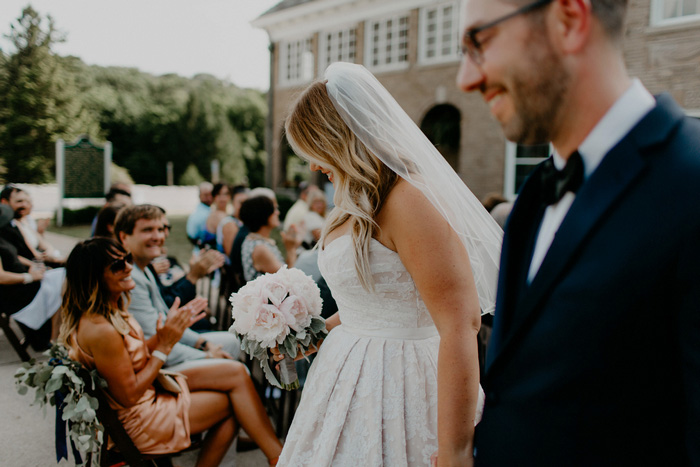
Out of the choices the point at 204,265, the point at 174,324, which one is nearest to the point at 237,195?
the point at 204,265

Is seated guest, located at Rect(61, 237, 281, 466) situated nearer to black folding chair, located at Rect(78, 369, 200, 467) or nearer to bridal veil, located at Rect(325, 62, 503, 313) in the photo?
black folding chair, located at Rect(78, 369, 200, 467)

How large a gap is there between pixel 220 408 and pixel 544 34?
10.2 feet

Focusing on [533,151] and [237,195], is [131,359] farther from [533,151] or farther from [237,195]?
[533,151]

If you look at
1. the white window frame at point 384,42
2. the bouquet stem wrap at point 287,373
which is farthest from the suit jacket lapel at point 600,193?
the white window frame at point 384,42

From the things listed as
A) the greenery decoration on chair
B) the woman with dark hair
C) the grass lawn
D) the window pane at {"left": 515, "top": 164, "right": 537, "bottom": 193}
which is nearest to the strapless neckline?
the greenery decoration on chair

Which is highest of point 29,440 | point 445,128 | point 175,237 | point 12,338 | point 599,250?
point 445,128

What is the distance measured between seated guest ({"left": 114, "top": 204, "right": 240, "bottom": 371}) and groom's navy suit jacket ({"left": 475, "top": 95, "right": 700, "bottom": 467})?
10.4 ft

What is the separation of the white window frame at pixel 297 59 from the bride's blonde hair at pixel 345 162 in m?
17.8

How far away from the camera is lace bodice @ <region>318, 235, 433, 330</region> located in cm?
178

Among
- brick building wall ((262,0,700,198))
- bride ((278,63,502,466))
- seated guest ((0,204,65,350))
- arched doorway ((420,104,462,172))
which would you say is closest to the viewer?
bride ((278,63,502,466))

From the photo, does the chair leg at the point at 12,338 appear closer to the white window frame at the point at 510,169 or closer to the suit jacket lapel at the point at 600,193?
the suit jacket lapel at the point at 600,193

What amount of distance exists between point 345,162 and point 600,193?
3.53ft

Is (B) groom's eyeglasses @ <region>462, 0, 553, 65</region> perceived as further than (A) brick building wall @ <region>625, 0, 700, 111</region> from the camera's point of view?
No

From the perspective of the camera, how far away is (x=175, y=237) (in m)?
16.5
